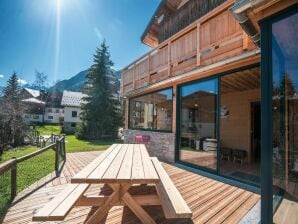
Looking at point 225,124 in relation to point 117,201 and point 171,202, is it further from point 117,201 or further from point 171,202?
point 117,201

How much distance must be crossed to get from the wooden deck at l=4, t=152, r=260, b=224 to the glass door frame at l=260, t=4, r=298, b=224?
87 centimetres

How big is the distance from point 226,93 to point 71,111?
2767 centimetres

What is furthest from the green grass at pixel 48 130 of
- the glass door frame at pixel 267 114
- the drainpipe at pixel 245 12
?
the glass door frame at pixel 267 114

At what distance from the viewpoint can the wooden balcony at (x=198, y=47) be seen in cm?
476

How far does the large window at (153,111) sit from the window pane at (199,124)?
825mm

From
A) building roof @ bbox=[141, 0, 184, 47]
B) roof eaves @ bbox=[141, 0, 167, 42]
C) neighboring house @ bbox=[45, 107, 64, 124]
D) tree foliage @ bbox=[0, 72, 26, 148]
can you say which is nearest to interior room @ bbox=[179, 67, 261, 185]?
building roof @ bbox=[141, 0, 184, 47]

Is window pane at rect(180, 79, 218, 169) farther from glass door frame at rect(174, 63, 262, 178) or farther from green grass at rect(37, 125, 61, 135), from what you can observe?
green grass at rect(37, 125, 61, 135)

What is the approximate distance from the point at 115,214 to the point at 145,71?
271 inches

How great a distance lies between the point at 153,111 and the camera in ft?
29.2

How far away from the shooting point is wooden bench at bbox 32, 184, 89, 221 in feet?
6.74

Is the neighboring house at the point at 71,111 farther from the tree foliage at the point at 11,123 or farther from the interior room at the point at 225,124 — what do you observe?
the interior room at the point at 225,124

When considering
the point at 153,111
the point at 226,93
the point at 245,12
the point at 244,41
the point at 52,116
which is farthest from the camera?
the point at 52,116

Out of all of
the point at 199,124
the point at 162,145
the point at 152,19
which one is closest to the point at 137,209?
the point at 199,124

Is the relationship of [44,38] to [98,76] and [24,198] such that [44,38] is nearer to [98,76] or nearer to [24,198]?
[98,76]
